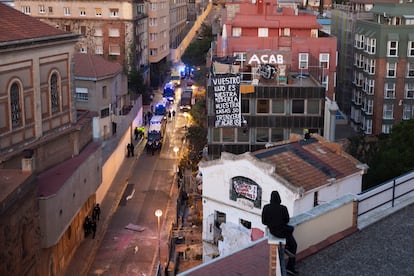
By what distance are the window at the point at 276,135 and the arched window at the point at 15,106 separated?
14559 millimetres

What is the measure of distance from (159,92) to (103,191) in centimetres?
4734

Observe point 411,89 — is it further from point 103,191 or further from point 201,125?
point 103,191

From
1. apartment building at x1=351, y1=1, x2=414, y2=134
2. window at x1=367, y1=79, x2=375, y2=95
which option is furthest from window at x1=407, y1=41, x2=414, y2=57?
window at x1=367, y1=79, x2=375, y2=95

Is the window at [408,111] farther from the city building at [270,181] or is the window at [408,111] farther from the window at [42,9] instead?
the window at [42,9]

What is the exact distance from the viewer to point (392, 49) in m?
56.3

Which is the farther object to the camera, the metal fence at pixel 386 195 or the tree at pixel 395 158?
the tree at pixel 395 158

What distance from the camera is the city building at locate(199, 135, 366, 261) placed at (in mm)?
28219

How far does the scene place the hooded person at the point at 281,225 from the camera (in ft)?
46.7

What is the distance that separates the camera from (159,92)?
302 feet

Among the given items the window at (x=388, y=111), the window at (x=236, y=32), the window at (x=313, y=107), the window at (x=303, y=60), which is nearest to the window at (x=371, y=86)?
the window at (x=388, y=111)

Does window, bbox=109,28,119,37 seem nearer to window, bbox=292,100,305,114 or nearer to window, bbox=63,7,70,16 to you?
window, bbox=63,7,70,16

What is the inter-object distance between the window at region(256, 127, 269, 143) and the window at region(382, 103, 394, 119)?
65.7ft

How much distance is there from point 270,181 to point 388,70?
104 ft

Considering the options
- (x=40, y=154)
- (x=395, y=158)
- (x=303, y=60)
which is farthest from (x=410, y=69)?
(x=40, y=154)
